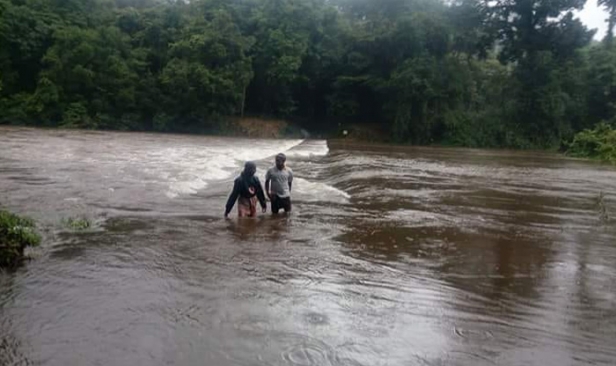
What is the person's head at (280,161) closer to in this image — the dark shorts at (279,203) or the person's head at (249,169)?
the dark shorts at (279,203)

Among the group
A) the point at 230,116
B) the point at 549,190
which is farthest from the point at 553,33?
the point at 549,190

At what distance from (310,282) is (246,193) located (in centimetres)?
404

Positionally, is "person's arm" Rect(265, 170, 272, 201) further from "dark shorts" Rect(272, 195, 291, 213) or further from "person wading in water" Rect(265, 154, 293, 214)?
"dark shorts" Rect(272, 195, 291, 213)

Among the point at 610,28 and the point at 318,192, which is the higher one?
the point at 610,28

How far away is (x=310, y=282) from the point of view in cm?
599

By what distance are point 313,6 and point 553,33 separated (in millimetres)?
19437

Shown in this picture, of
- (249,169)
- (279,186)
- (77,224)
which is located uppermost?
(249,169)

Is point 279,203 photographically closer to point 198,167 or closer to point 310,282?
point 310,282

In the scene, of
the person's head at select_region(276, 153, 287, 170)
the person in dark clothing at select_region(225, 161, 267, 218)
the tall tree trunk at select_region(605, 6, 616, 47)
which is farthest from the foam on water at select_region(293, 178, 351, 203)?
the tall tree trunk at select_region(605, 6, 616, 47)

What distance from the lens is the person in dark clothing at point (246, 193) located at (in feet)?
31.7

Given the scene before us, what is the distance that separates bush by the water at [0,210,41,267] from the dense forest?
116ft

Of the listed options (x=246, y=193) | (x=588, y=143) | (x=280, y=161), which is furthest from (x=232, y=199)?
(x=588, y=143)

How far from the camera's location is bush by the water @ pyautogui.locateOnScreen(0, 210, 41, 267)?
5.92 meters

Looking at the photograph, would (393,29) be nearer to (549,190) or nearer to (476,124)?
(476,124)
